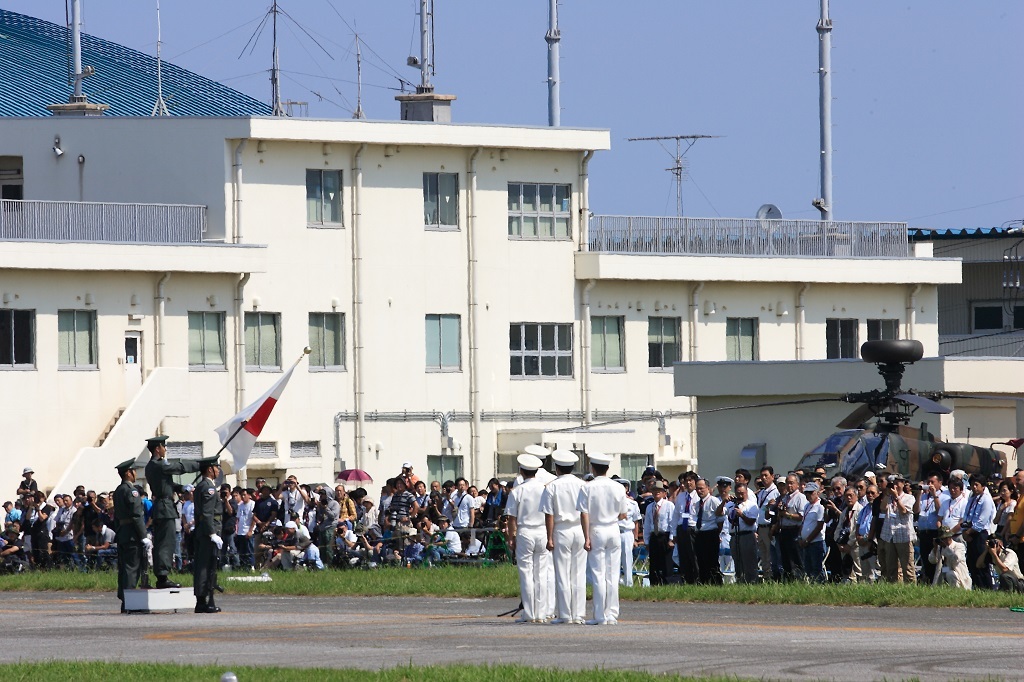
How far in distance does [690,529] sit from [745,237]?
1100 inches

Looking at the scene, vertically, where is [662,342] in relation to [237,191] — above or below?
below

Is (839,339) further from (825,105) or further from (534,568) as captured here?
(534,568)

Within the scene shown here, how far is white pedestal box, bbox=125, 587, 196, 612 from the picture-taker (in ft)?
79.5

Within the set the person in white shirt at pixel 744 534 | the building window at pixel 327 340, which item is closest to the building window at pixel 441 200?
the building window at pixel 327 340

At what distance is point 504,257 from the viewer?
50062 millimetres

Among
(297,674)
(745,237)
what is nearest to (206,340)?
(745,237)

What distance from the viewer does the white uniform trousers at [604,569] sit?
20984 mm

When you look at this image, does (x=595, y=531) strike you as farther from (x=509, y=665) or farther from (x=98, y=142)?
(x=98, y=142)

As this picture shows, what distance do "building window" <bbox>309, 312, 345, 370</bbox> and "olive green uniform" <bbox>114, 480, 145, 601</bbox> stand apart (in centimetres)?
2248

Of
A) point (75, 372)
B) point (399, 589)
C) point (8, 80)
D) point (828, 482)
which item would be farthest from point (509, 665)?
point (8, 80)

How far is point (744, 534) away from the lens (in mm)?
26641

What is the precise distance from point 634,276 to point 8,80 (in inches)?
925

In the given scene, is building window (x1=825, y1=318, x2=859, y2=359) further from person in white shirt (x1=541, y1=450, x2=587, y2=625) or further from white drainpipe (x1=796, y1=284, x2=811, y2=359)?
person in white shirt (x1=541, y1=450, x2=587, y2=625)

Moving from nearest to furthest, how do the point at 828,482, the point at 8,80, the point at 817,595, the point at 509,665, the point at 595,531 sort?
the point at 509,665 → the point at 595,531 → the point at 817,595 → the point at 828,482 → the point at 8,80
